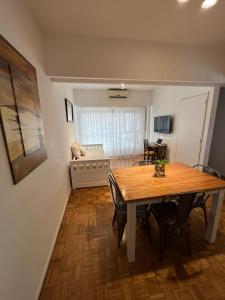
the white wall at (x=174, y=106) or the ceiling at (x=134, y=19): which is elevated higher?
the ceiling at (x=134, y=19)

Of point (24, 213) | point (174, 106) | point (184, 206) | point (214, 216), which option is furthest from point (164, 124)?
point (24, 213)

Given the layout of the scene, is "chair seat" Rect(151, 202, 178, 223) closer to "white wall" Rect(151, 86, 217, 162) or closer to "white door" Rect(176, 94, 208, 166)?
"white wall" Rect(151, 86, 217, 162)

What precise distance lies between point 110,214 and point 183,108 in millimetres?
3188

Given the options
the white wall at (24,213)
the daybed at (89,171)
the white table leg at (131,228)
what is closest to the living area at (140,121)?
the daybed at (89,171)

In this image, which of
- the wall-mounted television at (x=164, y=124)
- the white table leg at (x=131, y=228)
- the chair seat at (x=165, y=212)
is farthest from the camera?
the wall-mounted television at (x=164, y=124)

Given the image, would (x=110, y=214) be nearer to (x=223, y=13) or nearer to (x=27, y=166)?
(x=27, y=166)

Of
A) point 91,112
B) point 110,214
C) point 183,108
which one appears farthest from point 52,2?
point 91,112

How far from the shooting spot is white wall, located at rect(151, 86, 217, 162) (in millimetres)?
2841

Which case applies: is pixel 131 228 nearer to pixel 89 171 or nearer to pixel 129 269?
pixel 129 269

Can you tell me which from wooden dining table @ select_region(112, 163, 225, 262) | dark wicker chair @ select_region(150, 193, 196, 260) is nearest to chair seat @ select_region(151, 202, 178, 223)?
dark wicker chair @ select_region(150, 193, 196, 260)

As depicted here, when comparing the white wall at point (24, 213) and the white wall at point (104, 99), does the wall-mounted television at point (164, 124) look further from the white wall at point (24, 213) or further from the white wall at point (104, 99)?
the white wall at point (24, 213)

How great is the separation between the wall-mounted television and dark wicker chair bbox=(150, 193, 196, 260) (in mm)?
2976

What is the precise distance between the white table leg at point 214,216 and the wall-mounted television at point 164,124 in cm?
293

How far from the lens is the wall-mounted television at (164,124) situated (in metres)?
4.20
